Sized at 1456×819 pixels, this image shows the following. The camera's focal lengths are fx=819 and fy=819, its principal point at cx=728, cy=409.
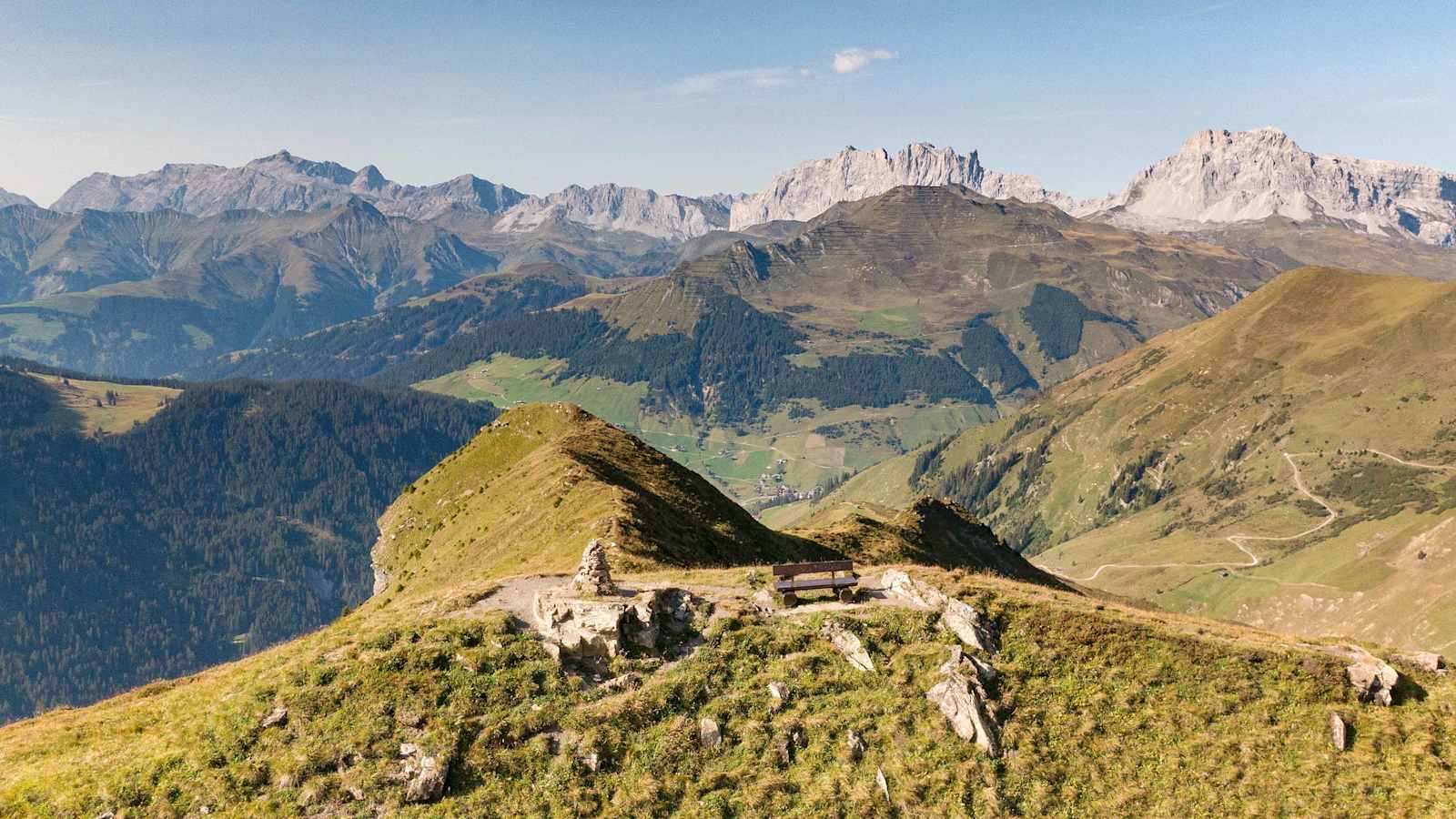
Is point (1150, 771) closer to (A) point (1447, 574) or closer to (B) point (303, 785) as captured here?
(B) point (303, 785)

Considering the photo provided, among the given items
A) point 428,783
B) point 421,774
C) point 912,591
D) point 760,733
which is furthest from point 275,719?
point 912,591

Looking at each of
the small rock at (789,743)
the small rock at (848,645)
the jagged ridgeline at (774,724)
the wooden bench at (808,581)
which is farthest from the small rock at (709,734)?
the wooden bench at (808,581)

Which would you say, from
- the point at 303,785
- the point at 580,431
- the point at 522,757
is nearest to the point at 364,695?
the point at 303,785

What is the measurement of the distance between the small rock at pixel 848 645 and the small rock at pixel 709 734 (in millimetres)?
7648

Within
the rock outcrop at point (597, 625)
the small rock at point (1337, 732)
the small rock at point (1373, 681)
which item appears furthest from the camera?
the rock outcrop at point (597, 625)

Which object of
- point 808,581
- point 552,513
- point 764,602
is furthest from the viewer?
point 552,513

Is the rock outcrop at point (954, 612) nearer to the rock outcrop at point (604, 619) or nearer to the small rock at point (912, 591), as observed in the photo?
the small rock at point (912, 591)

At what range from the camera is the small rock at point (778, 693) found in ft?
120

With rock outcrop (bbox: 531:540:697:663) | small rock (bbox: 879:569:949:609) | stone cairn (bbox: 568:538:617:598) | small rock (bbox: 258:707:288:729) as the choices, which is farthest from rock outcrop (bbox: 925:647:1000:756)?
small rock (bbox: 258:707:288:729)

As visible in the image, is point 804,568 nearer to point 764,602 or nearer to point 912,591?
Answer: point 764,602

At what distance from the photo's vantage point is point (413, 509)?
118500 mm

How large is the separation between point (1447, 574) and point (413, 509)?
9137 inches

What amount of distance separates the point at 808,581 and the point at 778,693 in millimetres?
9544

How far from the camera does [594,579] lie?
148 ft
